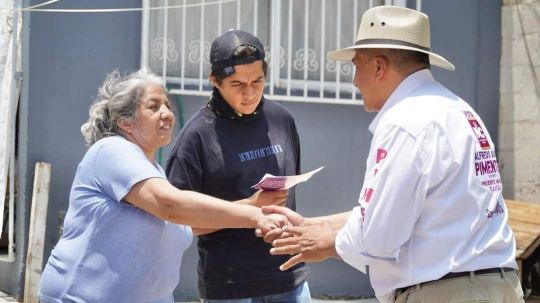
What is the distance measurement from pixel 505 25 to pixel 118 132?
5370 mm

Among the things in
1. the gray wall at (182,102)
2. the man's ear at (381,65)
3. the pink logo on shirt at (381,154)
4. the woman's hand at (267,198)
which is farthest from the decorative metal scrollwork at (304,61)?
the pink logo on shirt at (381,154)

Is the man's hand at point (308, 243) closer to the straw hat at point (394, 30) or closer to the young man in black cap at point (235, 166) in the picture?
the young man in black cap at point (235, 166)

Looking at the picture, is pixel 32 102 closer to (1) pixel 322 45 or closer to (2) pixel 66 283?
(1) pixel 322 45

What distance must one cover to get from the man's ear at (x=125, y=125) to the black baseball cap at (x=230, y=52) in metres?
0.61

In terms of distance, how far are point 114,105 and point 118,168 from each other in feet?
0.99

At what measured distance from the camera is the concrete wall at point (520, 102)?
790cm

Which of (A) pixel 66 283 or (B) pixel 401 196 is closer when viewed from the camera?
(B) pixel 401 196

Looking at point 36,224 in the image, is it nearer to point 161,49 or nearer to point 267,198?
point 161,49

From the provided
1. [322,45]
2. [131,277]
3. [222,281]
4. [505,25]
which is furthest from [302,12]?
[131,277]

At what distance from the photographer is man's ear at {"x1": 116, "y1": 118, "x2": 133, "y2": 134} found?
3.51m

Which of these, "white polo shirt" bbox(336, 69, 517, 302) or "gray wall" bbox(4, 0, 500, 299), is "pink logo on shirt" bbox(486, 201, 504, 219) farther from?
"gray wall" bbox(4, 0, 500, 299)

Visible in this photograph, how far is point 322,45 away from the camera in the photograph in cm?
761

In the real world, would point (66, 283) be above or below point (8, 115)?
below

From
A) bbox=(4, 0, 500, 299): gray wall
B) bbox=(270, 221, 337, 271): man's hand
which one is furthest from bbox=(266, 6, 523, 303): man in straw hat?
bbox=(4, 0, 500, 299): gray wall
